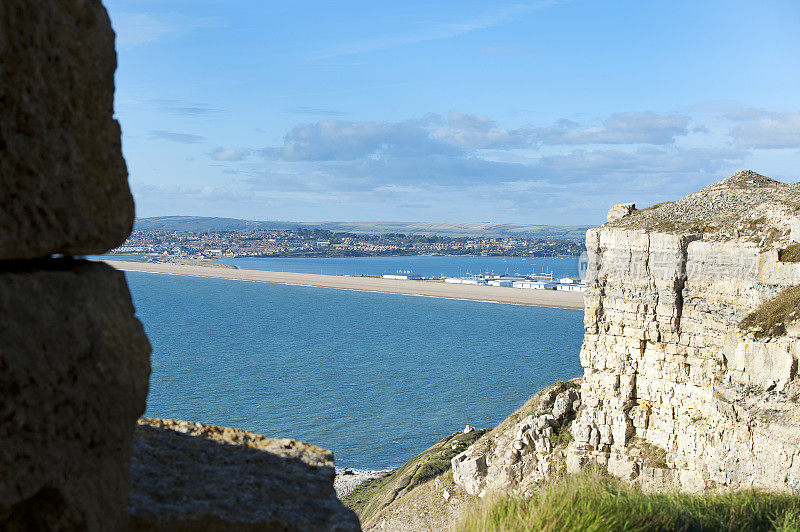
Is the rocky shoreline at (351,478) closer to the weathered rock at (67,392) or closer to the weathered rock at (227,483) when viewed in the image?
the weathered rock at (227,483)

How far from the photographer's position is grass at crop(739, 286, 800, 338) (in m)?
13.7

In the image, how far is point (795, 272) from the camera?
49.3 feet

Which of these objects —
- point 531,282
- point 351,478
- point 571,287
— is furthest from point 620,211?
point 531,282

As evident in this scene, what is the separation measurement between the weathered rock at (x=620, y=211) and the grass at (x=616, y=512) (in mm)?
14898

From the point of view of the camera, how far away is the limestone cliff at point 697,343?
14.0m

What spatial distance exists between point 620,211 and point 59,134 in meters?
19.9

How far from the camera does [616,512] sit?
5191mm

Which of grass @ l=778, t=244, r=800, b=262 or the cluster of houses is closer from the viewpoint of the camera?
grass @ l=778, t=244, r=800, b=262

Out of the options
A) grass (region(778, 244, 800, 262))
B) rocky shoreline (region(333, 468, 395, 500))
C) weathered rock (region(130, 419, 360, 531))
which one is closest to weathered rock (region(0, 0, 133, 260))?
weathered rock (region(130, 419, 360, 531))

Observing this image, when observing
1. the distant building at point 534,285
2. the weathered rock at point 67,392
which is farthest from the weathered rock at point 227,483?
the distant building at point 534,285

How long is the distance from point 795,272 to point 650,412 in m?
5.37

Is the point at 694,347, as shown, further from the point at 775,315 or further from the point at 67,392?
the point at 67,392

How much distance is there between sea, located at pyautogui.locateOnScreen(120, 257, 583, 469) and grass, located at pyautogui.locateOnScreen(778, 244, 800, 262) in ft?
69.3

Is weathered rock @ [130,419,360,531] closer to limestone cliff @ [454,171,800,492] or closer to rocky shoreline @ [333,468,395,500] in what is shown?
limestone cliff @ [454,171,800,492]
